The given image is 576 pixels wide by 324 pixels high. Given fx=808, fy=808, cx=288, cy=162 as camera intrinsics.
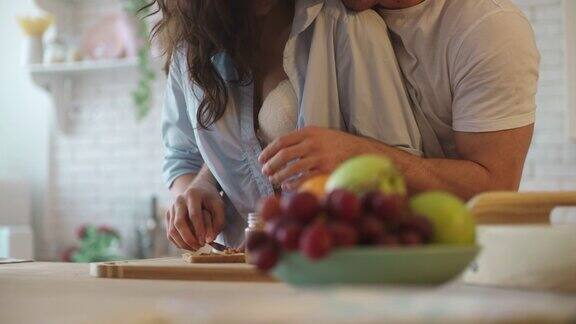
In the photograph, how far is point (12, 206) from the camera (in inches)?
166

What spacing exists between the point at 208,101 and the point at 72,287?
0.69 meters

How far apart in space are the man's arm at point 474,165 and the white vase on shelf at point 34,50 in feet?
10.2

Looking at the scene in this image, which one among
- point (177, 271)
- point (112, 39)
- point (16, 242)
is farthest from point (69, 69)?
point (177, 271)

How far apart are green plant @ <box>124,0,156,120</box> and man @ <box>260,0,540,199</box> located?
8.28 ft

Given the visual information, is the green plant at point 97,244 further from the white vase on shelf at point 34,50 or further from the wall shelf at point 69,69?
the white vase on shelf at point 34,50

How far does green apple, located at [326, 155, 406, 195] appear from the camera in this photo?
2.84 ft

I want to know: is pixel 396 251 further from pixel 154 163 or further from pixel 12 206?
pixel 12 206

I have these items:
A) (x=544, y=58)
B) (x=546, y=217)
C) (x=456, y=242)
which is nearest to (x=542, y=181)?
(x=544, y=58)

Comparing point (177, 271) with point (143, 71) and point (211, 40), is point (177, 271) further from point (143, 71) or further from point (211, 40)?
point (143, 71)


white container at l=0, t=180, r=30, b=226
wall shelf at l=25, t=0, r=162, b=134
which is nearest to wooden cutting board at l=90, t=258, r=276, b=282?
wall shelf at l=25, t=0, r=162, b=134

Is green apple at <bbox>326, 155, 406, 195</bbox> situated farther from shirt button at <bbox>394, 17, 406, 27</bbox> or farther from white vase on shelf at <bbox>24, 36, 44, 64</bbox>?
white vase on shelf at <bbox>24, 36, 44, 64</bbox>

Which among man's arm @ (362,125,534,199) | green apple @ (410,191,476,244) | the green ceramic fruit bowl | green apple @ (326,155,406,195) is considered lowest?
the green ceramic fruit bowl

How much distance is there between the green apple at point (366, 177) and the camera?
0.86 meters

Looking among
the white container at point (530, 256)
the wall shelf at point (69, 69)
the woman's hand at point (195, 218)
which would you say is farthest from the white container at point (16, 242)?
the white container at point (530, 256)
